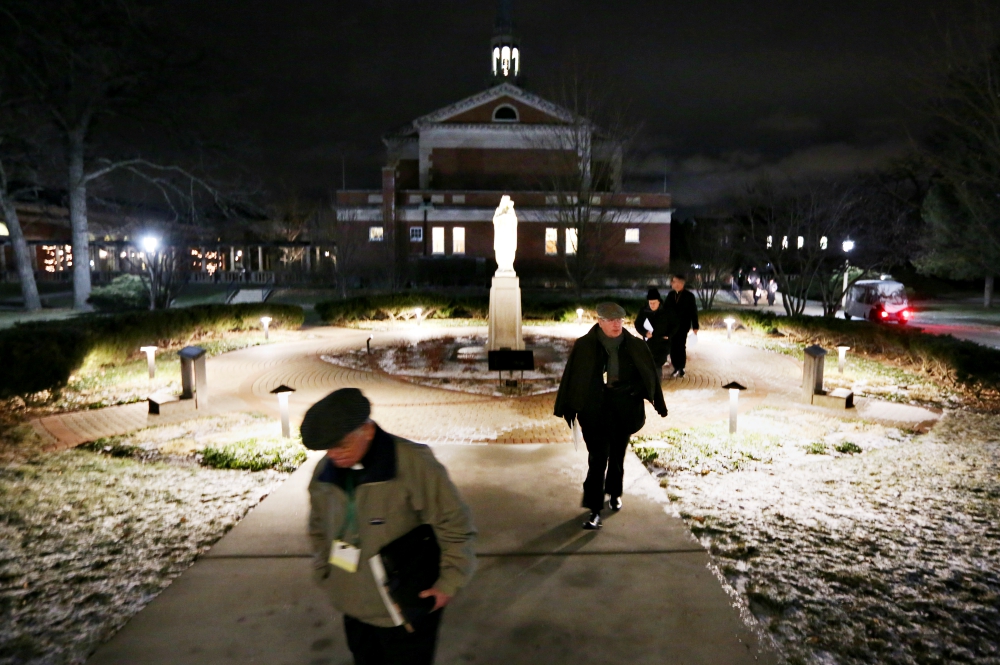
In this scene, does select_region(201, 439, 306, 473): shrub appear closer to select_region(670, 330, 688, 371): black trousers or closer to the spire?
select_region(670, 330, 688, 371): black trousers

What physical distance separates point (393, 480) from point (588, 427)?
3010 millimetres

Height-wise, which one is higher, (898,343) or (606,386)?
(606,386)

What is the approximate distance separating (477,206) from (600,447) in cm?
3884

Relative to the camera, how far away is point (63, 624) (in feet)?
13.0

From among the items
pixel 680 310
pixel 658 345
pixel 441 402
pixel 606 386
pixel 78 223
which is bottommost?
pixel 441 402

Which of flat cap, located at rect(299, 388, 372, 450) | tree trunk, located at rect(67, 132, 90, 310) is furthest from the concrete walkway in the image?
tree trunk, located at rect(67, 132, 90, 310)

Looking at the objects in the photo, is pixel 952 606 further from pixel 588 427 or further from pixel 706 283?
pixel 706 283

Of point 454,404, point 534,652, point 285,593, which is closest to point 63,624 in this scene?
point 285,593

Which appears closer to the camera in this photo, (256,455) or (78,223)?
→ (256,455)

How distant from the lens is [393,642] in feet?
8.23

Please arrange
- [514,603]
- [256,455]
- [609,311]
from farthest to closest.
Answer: [256,455]
[609,311]
[514,603]

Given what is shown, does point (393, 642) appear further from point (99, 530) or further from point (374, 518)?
point (99, 530)

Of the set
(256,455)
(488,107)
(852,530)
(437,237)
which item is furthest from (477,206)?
(852,530)

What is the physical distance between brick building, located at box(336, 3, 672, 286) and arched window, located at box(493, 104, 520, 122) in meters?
Result: 0.07
